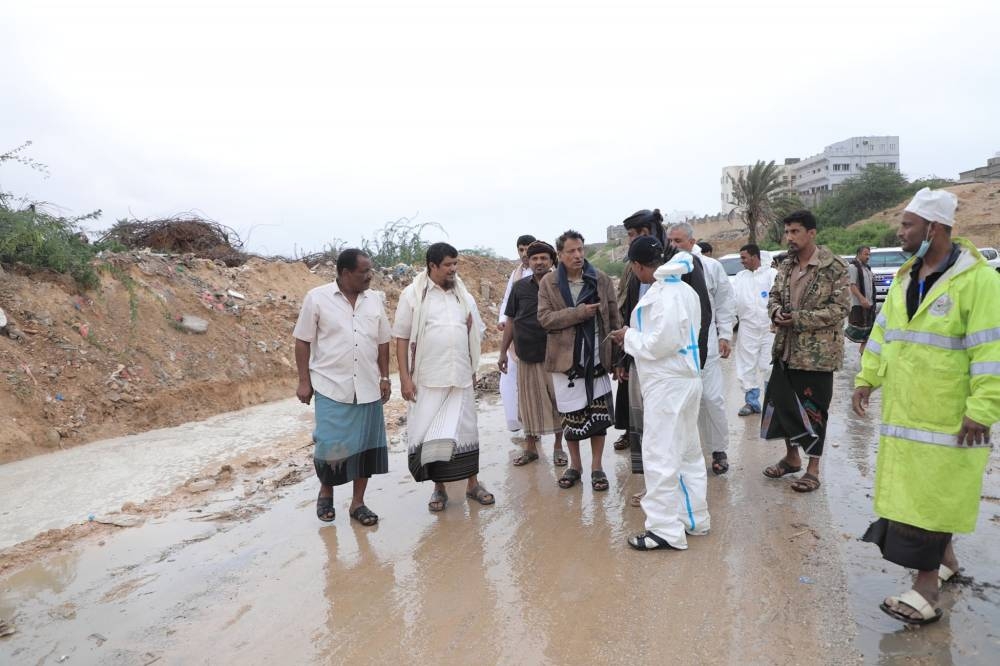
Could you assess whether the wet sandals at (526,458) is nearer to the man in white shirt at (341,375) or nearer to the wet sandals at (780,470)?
the man in white shirt at (341,375)

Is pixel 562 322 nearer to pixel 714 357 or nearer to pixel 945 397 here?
pixel 714 357

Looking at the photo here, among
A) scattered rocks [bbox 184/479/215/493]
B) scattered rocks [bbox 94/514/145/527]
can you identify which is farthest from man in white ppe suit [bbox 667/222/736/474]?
scattered rocks [bbox 94/514/145/527]

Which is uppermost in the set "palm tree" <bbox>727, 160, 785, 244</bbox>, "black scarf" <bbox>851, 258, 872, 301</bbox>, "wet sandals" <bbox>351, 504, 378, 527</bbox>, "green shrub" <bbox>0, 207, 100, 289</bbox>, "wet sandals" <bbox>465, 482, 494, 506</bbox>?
"palm tree" <bbox>727, 160, 785, 244</bbox>

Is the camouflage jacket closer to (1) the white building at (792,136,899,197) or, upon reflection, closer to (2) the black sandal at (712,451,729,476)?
(2) the black sandal at (712,451,729,476)

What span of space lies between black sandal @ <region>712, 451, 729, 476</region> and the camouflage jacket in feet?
2.86

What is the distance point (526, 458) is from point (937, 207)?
142 inches

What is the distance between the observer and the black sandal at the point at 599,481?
4.71 meters

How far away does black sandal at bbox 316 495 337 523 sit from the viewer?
173 inches

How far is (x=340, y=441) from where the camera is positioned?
171 inches

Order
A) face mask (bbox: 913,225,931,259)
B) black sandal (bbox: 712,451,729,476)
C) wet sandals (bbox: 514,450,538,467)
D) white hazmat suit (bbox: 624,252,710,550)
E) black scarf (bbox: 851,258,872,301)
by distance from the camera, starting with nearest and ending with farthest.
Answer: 1. face mask (bbox: 913,225,931,259)
2. white hazmat suit (bbox: 624,252,710,550)
3. black sandal (bbox: 712,451,729,476)
4. wet sandals (bbox: 514,450,538,467)
5. black scarf (bbox: 851,258,872,301)

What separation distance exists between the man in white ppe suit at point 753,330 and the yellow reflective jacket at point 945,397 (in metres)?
4.02

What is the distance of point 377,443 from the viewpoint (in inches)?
180

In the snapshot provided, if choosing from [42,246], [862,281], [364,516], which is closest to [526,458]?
[364,516]

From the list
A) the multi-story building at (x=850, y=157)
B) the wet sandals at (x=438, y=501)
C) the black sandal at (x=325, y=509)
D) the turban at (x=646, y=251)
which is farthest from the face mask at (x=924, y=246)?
the multi-story building at (x=850, y=157)
